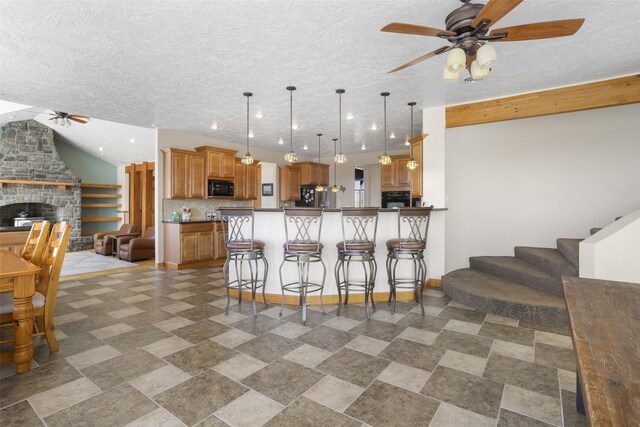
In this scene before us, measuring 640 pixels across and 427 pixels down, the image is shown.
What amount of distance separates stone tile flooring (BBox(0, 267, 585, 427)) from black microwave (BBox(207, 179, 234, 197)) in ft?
11.8

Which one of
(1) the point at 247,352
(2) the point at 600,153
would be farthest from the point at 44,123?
(2) the point at 600,153

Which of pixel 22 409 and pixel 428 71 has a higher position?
pixel 428 71

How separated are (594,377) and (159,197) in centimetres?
692

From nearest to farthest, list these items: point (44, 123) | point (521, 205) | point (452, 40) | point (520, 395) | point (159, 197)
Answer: point (520, 395) < point (452, 40) < point (521, 205) < point (159, 197) < point (44, 123)

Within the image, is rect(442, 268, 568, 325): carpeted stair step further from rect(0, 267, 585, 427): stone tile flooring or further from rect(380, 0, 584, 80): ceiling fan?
rect(380, 0, 584, 80): ceiling fan

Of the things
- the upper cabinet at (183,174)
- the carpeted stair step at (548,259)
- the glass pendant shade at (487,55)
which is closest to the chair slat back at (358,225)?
the glass pendant shade at (487,55)

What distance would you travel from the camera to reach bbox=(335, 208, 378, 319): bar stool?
11.3ft

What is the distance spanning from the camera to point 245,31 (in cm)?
277

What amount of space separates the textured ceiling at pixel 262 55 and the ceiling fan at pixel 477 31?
0.24 m

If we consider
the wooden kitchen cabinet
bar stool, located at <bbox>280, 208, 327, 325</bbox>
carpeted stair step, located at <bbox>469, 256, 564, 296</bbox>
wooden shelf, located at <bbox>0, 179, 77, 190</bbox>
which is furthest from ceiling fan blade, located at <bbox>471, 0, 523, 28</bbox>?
wooden shelf, located at <bbox>0, 179, 77, 190</bbox>

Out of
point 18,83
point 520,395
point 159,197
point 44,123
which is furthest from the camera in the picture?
point 44,123

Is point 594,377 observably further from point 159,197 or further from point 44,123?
point 44,123

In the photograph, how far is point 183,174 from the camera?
644cm

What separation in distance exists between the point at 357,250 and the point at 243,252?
49.5 inches
